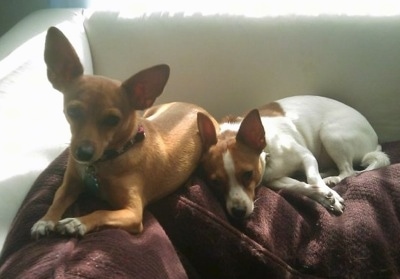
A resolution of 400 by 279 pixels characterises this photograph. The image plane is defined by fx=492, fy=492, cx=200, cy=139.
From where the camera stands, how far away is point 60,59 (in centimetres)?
133

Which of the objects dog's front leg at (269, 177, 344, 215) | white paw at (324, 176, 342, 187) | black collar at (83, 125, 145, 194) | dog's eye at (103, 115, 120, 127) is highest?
dog's eye at (103, 115, 120, 127)

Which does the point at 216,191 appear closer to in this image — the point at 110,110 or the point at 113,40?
the point at 110,110

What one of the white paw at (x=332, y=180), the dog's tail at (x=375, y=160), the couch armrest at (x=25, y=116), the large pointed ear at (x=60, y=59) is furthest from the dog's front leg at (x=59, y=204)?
the dog's tail at (x=375, y=160)

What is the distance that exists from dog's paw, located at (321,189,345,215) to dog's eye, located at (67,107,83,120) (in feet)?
2.57

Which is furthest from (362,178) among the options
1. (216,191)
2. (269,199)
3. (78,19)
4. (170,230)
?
(78,19)

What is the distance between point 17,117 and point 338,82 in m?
1.20

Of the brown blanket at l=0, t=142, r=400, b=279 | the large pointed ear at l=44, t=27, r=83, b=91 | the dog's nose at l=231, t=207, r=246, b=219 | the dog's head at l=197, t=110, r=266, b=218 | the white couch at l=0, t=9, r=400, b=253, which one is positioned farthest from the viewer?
the white couch at l=0, t=9, r=400, b=253

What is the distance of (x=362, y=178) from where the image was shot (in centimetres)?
157

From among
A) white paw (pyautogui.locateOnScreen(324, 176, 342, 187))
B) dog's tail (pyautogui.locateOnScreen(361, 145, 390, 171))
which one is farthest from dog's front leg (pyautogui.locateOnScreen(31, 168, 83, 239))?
dog's tail (pyautogui.locateOnScreen(361, 145, 390, 171))

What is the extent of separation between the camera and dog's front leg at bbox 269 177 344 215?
1.50 meters

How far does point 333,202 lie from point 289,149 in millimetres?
341

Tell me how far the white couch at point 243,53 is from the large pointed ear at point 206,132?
0.40 meters

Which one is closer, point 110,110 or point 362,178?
point 110,110

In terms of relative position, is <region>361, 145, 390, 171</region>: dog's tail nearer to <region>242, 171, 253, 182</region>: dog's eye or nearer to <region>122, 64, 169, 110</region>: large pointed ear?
<region>242, 171, 253, 182</region>: dog's eye
